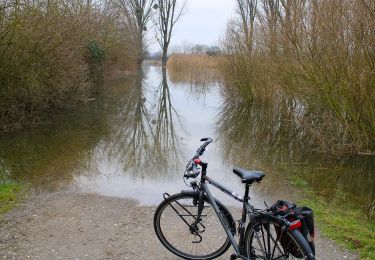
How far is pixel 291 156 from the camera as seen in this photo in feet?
33.3

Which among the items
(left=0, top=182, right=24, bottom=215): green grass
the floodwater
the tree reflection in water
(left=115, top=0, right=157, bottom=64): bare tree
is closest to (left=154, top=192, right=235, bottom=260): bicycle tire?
the floodwater

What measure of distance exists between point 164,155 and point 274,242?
6.53m

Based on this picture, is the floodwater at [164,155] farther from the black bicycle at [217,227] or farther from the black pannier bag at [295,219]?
the black pannier bag at [295,219]

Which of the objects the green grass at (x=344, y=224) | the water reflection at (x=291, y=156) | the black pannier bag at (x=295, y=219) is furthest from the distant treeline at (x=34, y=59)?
the black pannier bag at (x=295, y=219)

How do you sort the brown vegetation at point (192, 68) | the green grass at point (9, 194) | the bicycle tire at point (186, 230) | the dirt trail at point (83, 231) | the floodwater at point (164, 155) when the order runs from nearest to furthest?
the bicycle tire at point (186, 230), the dirt trail at point (83, 231), the green grass at point (9, 194), the floodwater at point (164, 155), the brown vegetation at point (192, 68)

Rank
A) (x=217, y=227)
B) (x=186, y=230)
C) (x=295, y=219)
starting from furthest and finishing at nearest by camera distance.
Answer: (x=217, y=227) → (x=186, y=230) → (x=295, y=219)

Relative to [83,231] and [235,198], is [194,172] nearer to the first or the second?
[235,198]

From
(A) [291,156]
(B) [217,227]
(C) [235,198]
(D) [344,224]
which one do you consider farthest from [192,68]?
(C) [235,198]

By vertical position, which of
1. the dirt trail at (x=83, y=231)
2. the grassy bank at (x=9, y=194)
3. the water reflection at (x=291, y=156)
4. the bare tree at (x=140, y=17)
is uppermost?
the bare tree at (x=140, y=17)

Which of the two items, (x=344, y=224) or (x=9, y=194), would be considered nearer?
(x=344, y=224)

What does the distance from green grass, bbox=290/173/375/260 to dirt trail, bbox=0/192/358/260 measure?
0.19 metres

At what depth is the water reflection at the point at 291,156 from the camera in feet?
25.0

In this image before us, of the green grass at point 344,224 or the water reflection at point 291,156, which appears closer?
the green grass at point 344,224

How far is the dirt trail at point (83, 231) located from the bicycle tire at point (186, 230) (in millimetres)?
160
